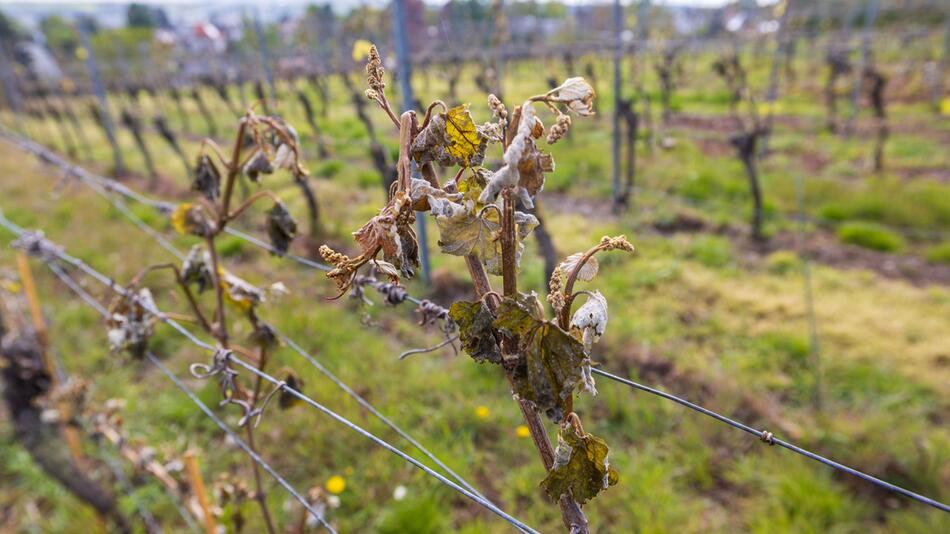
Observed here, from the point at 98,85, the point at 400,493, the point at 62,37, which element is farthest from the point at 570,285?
the point at 62,37

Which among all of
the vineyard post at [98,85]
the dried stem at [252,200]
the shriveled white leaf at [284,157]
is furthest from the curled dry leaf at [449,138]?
the vineyard post at [98,85]

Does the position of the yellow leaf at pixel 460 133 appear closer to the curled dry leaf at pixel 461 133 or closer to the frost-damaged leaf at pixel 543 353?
the curled dry leaf at pixel 461 133

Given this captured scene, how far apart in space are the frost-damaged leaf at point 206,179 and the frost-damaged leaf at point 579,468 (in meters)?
1.03

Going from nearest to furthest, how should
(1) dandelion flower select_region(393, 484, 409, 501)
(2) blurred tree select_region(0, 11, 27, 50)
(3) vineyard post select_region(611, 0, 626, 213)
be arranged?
(1) dandelion flower select_region(393, 484, 409, 501) → (3) vineyard post select_region(611, 0, 626, 213) → (2) blurred tree select_region(0, 11, 27, 50)

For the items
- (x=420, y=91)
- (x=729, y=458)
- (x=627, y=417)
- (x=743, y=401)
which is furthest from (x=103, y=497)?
(x=420, y=91)

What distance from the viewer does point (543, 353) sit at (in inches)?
25.5

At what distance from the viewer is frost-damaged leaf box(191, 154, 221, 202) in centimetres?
134

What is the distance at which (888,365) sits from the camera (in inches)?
128

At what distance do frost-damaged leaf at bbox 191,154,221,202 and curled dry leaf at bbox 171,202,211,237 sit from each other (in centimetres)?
6

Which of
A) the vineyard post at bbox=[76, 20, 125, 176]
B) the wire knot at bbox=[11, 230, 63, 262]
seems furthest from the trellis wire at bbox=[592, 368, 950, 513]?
the vineyard post at bbox=[76, 20, 125, 176]

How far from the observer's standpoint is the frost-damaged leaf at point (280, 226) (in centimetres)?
136

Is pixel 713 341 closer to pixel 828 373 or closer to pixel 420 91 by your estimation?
pixel 828 373

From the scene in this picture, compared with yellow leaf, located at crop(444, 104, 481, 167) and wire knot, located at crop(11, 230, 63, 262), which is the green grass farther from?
wire knot, located at crop(11, 230, 63, 262)

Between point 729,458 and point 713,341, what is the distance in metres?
0.95
